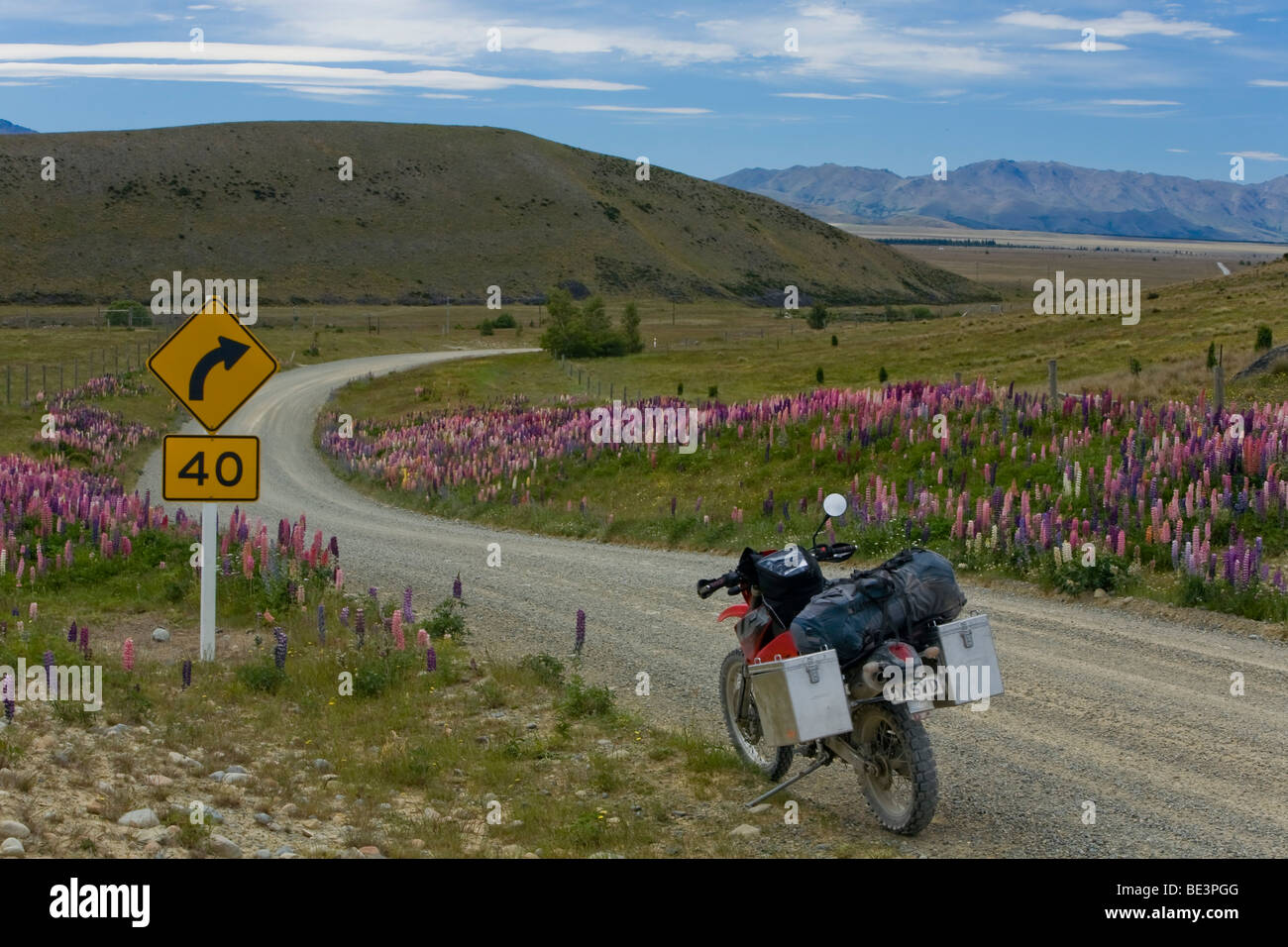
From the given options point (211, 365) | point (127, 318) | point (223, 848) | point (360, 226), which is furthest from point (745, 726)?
point (360, 226)

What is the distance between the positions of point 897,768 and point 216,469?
6.70 m

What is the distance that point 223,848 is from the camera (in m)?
6.91

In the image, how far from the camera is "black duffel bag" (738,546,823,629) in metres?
7.97

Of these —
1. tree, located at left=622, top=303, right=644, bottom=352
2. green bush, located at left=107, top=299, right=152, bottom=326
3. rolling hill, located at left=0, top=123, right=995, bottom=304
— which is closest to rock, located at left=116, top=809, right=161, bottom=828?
tree, located at left=622, top=303, right=644, bottom=352

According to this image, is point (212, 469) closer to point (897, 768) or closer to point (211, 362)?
point (211, 362)

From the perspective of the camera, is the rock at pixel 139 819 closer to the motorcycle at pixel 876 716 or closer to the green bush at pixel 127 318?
the motorcycle at pixel 876 716

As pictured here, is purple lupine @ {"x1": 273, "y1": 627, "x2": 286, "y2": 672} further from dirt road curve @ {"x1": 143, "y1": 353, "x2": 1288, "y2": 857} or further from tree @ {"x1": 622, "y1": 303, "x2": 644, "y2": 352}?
tree @ {"x1": 622, "y1": 303, "x2": 644, "y2": 352}

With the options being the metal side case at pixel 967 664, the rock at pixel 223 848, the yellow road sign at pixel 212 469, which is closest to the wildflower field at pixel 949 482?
the metal side case at pixel 967 664

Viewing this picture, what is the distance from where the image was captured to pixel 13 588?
15.1 metres

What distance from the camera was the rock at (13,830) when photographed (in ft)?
21.7

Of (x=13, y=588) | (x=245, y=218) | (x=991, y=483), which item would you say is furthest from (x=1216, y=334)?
(x=245, y=218)

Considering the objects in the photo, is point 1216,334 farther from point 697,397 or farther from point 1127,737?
point 1127,737

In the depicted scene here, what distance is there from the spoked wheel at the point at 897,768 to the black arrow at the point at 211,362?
661 centimetres
